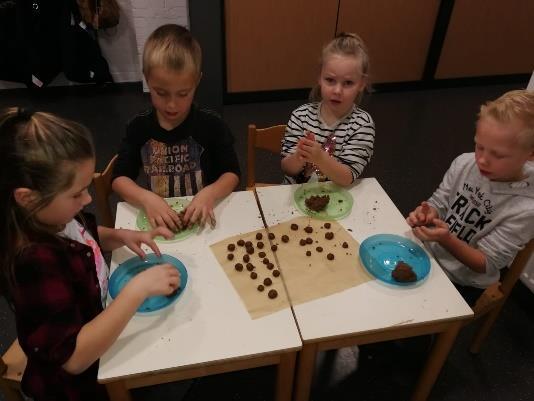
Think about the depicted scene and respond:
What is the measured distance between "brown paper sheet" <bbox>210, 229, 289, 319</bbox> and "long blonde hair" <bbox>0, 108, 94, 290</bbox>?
472mm

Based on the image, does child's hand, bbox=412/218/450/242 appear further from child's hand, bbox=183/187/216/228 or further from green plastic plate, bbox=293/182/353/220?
child's hand, bbox=183/187/216/228

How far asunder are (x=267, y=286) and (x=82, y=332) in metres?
0.45

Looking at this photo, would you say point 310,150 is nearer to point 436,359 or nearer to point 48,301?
point 436,359

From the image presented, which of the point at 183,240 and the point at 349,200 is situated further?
the point at 349,200

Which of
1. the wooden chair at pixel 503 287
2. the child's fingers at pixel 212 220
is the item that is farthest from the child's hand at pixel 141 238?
the wooden chair at pixel 503 287

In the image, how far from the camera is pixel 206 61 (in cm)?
279

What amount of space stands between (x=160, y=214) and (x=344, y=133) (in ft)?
2.52

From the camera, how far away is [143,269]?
116 centimetres

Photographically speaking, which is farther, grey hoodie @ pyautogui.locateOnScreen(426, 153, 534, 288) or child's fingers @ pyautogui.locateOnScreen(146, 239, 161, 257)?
grey hoodie @ pyautogui.locateOnScreen(426, 153, 534, 288)

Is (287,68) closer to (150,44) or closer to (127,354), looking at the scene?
(150,44)

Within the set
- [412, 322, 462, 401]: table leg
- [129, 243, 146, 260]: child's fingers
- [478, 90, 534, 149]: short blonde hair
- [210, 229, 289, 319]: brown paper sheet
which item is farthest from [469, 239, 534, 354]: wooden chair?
[129, 243, 146, 260]: child's fingers

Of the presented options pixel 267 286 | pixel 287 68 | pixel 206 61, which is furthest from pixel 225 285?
pixel 287 68

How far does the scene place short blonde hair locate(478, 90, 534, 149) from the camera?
123 centimetres

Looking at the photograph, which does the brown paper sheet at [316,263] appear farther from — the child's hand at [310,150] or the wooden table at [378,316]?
the child's hand at [310,150]
